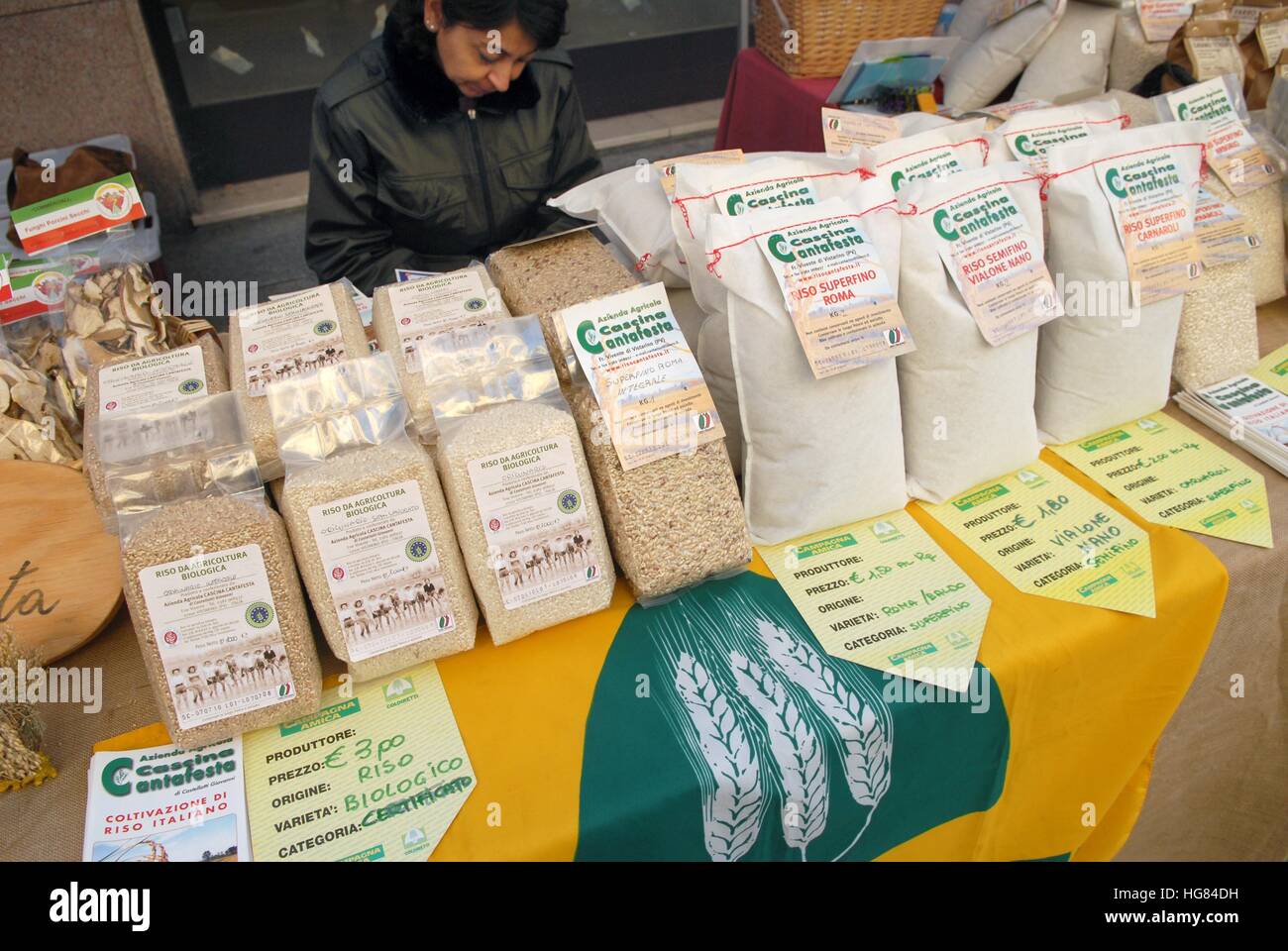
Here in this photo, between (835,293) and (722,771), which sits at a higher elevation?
(835,293)

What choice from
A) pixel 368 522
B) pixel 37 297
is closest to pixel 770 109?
pixel 37 297

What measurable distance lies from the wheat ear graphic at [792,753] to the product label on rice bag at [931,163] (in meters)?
0.72

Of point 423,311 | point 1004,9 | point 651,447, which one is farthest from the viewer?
point 1004,9

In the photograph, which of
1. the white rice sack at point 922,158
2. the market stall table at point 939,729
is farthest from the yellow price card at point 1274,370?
the white rice sack at point 922,158

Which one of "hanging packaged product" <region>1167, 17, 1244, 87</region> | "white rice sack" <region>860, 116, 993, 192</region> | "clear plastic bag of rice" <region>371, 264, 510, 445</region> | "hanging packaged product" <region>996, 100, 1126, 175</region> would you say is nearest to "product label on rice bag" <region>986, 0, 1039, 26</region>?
"hanging packaged product" <region>1167, 17, 1244, 87</region>

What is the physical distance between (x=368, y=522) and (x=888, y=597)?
634mm

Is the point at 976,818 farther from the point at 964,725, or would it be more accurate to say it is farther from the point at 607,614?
the point at 607,614

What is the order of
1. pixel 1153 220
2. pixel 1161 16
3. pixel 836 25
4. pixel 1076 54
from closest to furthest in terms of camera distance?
pixel 1153 220
pixel 1161 16
pixel 1076 54
pixel 836 25

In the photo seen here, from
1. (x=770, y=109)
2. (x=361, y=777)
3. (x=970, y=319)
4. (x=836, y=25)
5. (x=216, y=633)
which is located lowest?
(x=361, y=777)

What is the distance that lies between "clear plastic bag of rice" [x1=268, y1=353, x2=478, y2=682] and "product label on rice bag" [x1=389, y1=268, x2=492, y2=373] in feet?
0.31

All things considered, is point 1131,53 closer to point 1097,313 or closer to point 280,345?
point 1097,313

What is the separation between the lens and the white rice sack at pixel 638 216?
128 cm

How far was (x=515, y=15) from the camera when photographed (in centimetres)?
153

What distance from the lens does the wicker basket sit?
2406 mm
